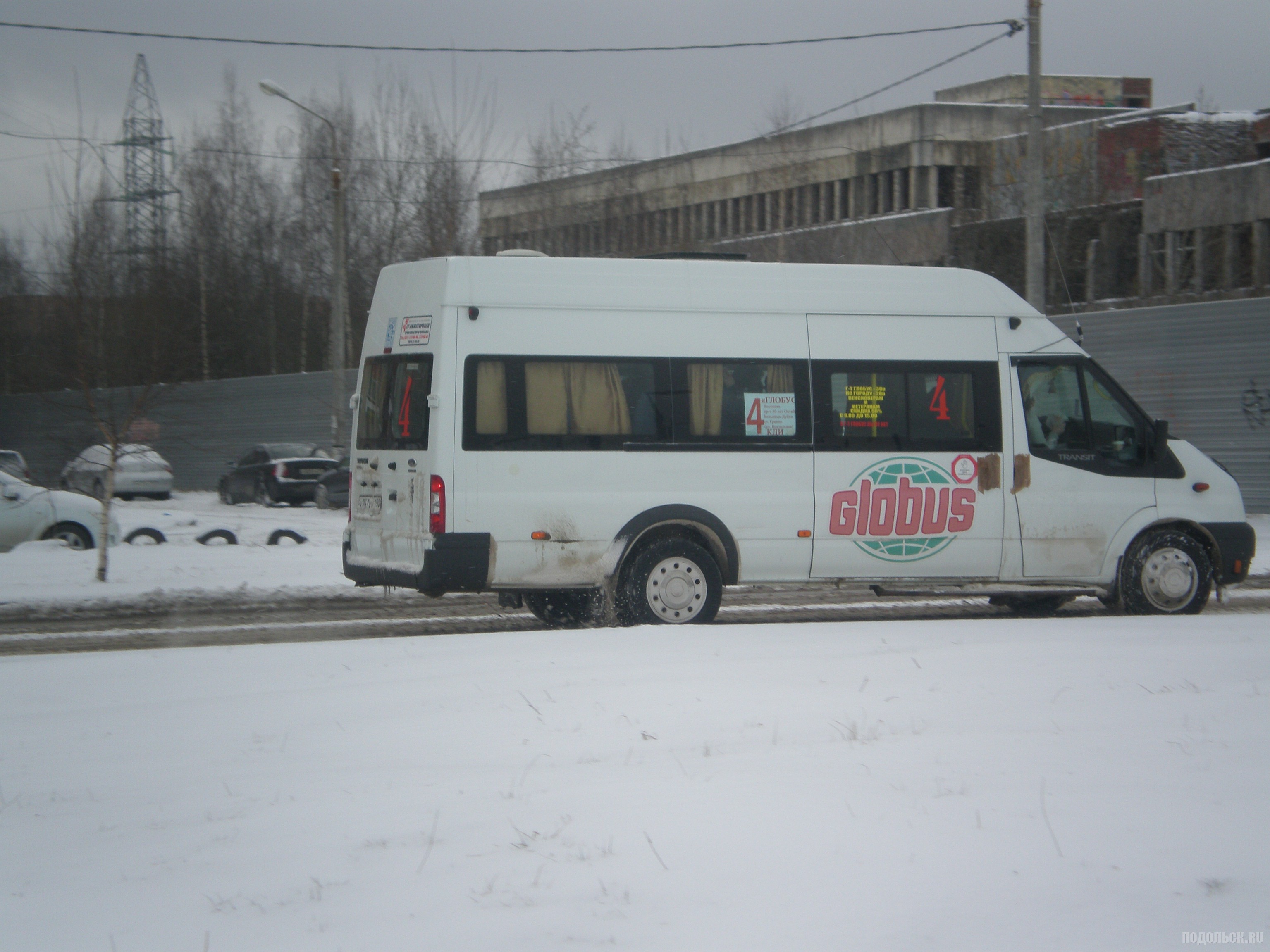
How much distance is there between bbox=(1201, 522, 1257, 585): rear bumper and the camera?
374 inches

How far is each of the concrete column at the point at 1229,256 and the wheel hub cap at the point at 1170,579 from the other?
68.1 feet

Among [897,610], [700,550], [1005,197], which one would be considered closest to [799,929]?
[700,550]

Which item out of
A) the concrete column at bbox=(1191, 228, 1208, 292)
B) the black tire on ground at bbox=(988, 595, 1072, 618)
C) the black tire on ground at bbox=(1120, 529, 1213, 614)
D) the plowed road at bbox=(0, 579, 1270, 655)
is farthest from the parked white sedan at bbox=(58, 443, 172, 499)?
the concrete column at bbox=(1191, 228, 1208, 292)

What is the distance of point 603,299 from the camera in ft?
28.5

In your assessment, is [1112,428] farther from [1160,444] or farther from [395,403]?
[395,403]

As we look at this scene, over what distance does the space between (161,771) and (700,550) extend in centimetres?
481

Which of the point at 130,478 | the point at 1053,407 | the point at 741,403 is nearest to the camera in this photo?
the point at 741,403

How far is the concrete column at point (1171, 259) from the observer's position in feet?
95.6

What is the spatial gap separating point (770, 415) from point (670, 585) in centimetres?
145

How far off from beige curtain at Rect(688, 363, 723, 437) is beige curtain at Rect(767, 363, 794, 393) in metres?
0.37

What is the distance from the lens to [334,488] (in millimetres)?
24172

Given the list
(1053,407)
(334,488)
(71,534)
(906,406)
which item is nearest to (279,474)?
(334,488)

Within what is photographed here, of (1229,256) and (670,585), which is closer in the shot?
(670,585)

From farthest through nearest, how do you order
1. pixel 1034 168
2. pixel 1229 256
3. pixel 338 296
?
pixel 1229 256, pixel 338 296, pixel 1034 168
